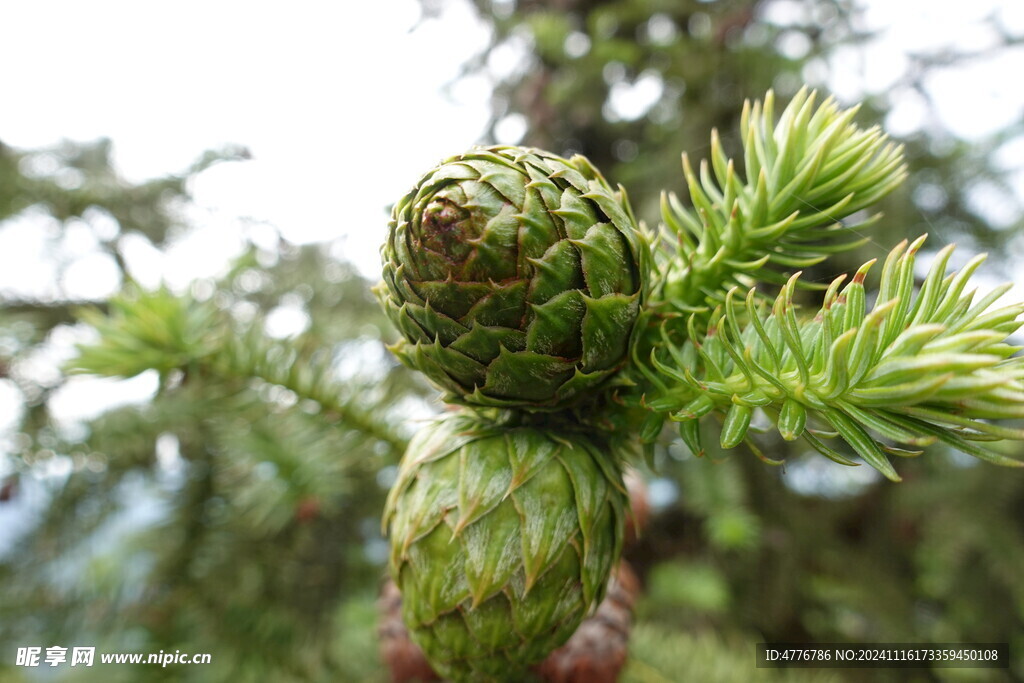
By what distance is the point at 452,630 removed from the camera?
61 centimetres

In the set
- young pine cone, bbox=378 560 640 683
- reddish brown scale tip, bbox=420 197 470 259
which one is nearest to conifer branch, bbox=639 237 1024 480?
reddish brown scale tip, bbox=420 197 470 259

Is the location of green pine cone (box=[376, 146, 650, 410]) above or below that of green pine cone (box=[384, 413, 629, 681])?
above

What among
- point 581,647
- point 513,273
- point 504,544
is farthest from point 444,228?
point 581,647

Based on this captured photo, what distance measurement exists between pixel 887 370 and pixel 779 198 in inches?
11.8

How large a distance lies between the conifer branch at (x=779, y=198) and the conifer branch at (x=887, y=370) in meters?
0.12

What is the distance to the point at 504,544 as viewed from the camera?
59cm

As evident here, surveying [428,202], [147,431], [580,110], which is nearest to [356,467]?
Result: [147,431]

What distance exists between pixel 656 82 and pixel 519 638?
6.48 ft

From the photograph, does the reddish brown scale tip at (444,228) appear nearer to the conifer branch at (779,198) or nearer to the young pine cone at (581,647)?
the conifer branch at (779,198)

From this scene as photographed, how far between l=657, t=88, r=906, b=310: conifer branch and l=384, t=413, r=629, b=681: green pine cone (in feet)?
0.75

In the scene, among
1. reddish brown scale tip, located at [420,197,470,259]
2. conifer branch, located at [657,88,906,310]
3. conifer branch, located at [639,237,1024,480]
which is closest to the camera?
conifer branch, located at [639,237,1024,480]

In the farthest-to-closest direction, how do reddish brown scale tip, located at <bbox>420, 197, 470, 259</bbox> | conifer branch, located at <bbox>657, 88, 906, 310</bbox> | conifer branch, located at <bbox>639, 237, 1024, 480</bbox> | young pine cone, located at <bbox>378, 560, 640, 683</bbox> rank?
young pine cone, located at <bbox>378, 560, 640, 683</bbox> → conifer branch, located at <bbox>657, 88, 906, 310</bbox> → reddish brown scale tip, located at <bbox>420, 197, 470, 259</bbox> → conifer branch, located at <bbox>639, 237, 1024, 480</bbox>

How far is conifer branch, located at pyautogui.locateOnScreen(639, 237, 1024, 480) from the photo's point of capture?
40 centimetres

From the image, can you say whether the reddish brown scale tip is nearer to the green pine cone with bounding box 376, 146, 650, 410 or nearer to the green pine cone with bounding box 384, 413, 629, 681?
the green pine cone with bounding box 376, 146, 650, 410
